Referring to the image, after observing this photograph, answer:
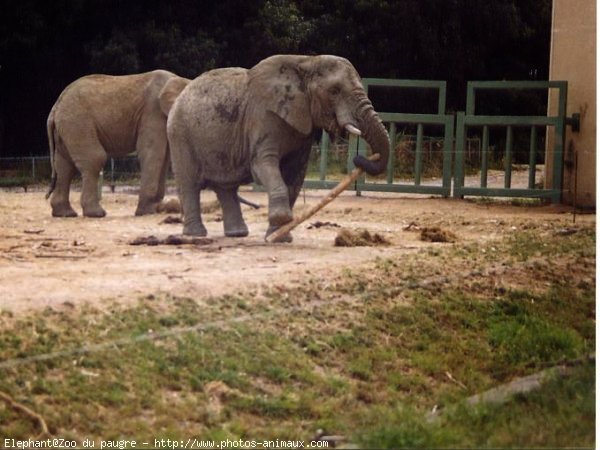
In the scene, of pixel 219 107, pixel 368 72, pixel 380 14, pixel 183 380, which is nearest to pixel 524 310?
pixel 183 380

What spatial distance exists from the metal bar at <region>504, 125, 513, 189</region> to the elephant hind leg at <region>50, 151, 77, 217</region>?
3031 millimetres

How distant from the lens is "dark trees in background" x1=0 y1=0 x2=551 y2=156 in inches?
410

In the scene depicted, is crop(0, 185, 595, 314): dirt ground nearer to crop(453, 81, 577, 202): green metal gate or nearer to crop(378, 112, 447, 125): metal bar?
crop(453, 81, 577, 202): green metal gate

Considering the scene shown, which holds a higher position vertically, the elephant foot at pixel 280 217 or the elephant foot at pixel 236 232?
the elephant foot at pixel 280 217

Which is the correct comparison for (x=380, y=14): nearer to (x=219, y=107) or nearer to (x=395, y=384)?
(x=219, y=107)

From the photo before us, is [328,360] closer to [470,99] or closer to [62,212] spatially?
[470,99]

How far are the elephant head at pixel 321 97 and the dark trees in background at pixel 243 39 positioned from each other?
1.06 m

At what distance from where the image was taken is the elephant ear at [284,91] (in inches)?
374

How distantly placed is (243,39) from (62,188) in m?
1.93

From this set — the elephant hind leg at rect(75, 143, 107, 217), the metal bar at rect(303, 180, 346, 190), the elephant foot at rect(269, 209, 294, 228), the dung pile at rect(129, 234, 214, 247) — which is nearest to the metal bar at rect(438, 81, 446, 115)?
the metal bar at rect(303, 180, 346, 190)

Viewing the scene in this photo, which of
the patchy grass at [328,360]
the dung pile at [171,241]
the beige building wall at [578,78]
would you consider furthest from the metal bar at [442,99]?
the patchy grass at [328,360]

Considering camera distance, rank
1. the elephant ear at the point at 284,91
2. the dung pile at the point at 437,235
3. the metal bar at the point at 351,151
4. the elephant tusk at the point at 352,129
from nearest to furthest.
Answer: the elephant tusk at the point at 352,129 → the elephant ear at the point at 284,91 → the dung pile at the point at 437,235 → the metal bar at the point at 351,151

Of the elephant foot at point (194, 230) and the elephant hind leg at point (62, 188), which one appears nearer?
the elephant foot at point (194, 230)

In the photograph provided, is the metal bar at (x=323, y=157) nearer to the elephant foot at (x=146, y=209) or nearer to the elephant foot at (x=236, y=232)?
the elephant foot at (x=146, y=209)
